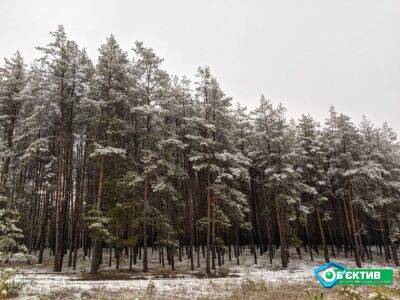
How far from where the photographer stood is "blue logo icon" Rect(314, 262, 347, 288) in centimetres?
685

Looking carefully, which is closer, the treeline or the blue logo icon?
the blue logo icon

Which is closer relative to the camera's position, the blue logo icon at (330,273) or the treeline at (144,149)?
the blue logo icon at (330,273)

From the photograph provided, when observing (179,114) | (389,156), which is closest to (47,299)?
(179,114)

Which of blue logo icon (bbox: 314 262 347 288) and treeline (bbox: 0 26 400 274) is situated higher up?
treeline (bbox: 0 26 400 274)

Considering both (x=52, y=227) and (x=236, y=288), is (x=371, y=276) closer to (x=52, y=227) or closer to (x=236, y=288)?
(x=236, y=288)

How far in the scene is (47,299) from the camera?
1184 centimetres

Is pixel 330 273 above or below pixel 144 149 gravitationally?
below

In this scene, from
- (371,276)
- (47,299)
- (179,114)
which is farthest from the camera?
(179,114)

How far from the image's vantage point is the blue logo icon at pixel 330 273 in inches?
270

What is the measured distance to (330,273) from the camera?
23.0 feet

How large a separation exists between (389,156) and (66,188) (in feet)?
119

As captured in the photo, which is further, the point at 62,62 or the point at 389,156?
the point at 389,156

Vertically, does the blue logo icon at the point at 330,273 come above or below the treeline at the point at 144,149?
below

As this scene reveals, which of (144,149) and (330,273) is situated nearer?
(330,273)
